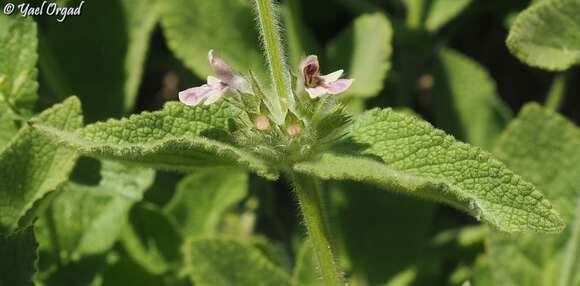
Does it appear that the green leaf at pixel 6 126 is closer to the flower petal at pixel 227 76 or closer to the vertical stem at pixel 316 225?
the flower petal at pixel 227 76

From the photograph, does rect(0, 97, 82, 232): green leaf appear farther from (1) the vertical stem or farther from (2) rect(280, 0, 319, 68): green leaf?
(2) rect(280, 0, 319, 68): green leaf

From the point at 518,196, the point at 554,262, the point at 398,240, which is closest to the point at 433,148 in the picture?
the point at 518,196

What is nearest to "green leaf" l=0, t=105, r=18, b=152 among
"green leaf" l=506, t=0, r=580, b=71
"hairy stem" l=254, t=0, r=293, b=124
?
"hairy stem" l=254, t=0, r=293, b=124

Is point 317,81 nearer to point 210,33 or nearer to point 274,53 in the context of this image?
point 274,53

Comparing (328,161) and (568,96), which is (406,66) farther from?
(328,161)

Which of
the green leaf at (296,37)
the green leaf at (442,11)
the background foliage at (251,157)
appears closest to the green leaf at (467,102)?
the background foliage at (251,157)

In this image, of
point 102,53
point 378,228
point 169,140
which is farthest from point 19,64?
point 378,228
